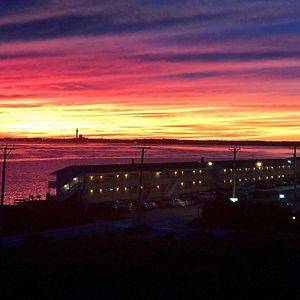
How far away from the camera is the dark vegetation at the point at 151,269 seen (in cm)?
1245

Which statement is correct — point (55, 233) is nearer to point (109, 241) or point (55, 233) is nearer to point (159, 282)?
point (109, 241)

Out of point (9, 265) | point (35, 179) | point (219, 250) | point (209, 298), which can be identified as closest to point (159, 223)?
point (219, 250)

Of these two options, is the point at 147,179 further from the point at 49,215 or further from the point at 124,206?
the point at 49,215

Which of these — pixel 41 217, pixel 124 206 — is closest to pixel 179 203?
pixel 124 206

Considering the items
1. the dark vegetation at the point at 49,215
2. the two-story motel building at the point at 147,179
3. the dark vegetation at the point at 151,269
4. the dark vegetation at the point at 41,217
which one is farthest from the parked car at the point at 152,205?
the dark vegetation at the point at 151,269

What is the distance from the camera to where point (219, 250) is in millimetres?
19406

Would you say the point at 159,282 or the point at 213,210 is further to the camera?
the point at 213,210

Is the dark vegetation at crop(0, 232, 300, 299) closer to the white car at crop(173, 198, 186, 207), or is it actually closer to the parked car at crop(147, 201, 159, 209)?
the parked car at crop(147, 201, 159, 209)

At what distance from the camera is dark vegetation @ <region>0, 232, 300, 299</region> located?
12453mm

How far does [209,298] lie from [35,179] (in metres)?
64.1

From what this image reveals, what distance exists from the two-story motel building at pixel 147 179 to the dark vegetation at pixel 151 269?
14698mm

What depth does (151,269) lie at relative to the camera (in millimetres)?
14938

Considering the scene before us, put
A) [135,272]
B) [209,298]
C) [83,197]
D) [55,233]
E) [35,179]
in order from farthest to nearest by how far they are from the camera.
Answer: [35,179]
[83,197]
[55,233]
[135,272]
[209,298]

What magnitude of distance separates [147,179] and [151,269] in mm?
25397
